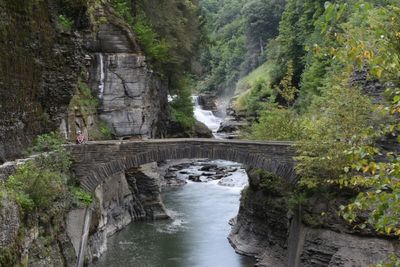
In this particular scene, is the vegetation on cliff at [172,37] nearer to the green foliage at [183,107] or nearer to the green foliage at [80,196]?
the green foliage at [183,107]

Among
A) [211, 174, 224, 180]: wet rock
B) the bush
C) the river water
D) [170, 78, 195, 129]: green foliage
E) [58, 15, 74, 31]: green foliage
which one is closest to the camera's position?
the bush

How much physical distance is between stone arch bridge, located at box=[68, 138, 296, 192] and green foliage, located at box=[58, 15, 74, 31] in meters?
3.90

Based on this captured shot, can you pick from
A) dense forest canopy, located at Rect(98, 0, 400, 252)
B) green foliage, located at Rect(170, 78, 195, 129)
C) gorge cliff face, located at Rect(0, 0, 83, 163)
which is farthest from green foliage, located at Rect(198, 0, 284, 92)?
gorge cliff face, located at Rect(0, 0, 83, 163)

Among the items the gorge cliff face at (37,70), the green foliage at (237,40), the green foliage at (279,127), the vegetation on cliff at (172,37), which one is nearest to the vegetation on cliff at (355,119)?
the green foliage at (279,127)

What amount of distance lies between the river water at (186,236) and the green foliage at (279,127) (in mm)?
4999

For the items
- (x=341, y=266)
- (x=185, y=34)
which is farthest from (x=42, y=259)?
(x=185, y=34)

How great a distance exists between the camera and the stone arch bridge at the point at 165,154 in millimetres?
17953

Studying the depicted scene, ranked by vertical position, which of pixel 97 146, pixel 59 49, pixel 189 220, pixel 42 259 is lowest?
pixel 189 220

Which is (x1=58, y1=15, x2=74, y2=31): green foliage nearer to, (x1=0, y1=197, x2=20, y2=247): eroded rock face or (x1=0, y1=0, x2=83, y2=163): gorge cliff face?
(x1=0, y1=0, x2=83, y2=163): gorge cliff face

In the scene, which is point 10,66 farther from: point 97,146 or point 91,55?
point 91,55

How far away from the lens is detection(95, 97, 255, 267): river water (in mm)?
21047

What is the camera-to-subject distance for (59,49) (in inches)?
646

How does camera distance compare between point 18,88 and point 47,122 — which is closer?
point 18,88

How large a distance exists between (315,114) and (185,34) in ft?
63.7
